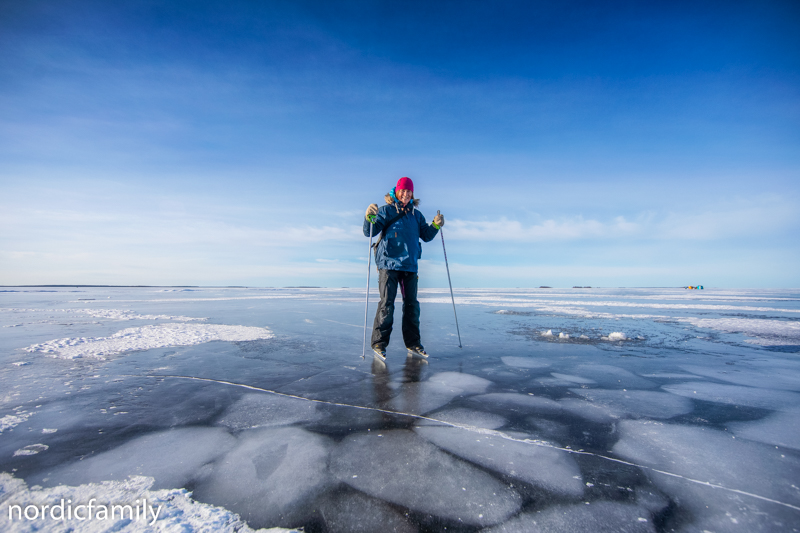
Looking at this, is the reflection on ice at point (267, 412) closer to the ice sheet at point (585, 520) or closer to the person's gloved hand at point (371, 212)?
the ice sheet at point (585, 520)

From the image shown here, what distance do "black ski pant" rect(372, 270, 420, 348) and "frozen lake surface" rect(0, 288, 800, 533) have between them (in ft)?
1.19

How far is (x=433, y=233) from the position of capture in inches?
186

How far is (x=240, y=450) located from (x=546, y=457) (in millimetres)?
1541

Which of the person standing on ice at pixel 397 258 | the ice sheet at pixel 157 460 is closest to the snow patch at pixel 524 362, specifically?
the person standing on ice at pixel 397 258

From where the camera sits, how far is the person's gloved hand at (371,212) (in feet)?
13.5

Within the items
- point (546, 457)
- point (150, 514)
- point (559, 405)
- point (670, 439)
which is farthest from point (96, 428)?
point (670, 439)

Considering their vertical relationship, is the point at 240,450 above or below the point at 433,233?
below

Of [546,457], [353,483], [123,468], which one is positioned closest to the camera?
[353,483]

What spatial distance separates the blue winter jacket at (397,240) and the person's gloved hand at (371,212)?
0.08 meters

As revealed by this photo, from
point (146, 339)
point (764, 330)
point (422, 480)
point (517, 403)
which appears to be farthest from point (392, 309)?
point (764, 330)

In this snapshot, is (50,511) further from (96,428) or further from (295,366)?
(295,366)

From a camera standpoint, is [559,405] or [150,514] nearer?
[150,514]

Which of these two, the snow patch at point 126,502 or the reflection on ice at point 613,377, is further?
the reflection on ice at point 613,377

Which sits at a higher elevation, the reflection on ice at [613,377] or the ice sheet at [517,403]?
the reflection on ice at [613,377]
